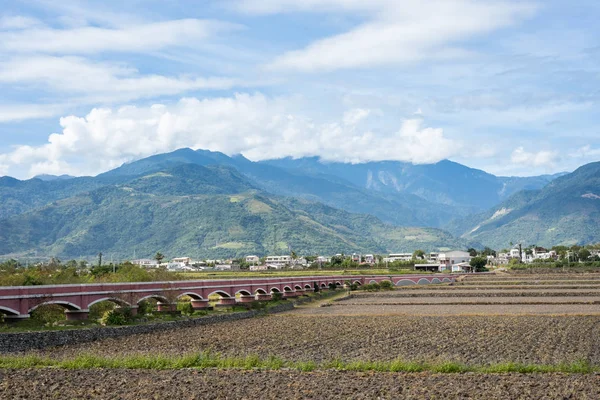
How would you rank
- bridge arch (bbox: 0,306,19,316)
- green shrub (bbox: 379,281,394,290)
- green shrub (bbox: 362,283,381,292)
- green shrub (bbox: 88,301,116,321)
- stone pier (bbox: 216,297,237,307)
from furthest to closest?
green shrub (bbox: 379,281,394,290), green shrub (bbox: 362,283,381,292), stone pier (bbox: 216,297,237,307), green shrub (bbox: 88,301,116,321), bridge arch (bbox: 0,306,19,316)

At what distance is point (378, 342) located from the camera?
4219 centimetres

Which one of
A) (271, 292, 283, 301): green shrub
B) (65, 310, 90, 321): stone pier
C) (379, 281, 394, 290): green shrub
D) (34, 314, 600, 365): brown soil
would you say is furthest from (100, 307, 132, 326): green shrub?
(379, 281, 394, 290): green shrub

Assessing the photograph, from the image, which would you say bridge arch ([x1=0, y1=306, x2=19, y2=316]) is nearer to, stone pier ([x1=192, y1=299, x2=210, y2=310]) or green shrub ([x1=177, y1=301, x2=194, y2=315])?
green shrub ([x1=177, y1=301, x2=194, y2=315])

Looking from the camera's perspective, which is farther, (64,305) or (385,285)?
(385,285)

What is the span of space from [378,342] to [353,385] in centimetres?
1587

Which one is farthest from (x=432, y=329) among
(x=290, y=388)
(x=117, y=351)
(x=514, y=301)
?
(x=514, y=301)

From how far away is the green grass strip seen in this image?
29875mm

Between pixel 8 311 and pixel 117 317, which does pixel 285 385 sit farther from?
pixel 117 317

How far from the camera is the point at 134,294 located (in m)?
56.0

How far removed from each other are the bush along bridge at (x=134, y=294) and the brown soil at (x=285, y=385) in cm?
1575

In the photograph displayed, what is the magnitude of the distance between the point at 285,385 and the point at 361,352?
37.1 feet

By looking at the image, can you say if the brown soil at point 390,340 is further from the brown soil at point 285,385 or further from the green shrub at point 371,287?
the green shrub at point 371,287

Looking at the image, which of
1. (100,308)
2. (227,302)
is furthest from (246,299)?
(100,308)

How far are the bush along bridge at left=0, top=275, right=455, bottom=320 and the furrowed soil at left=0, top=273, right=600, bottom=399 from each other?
5.90 meters
